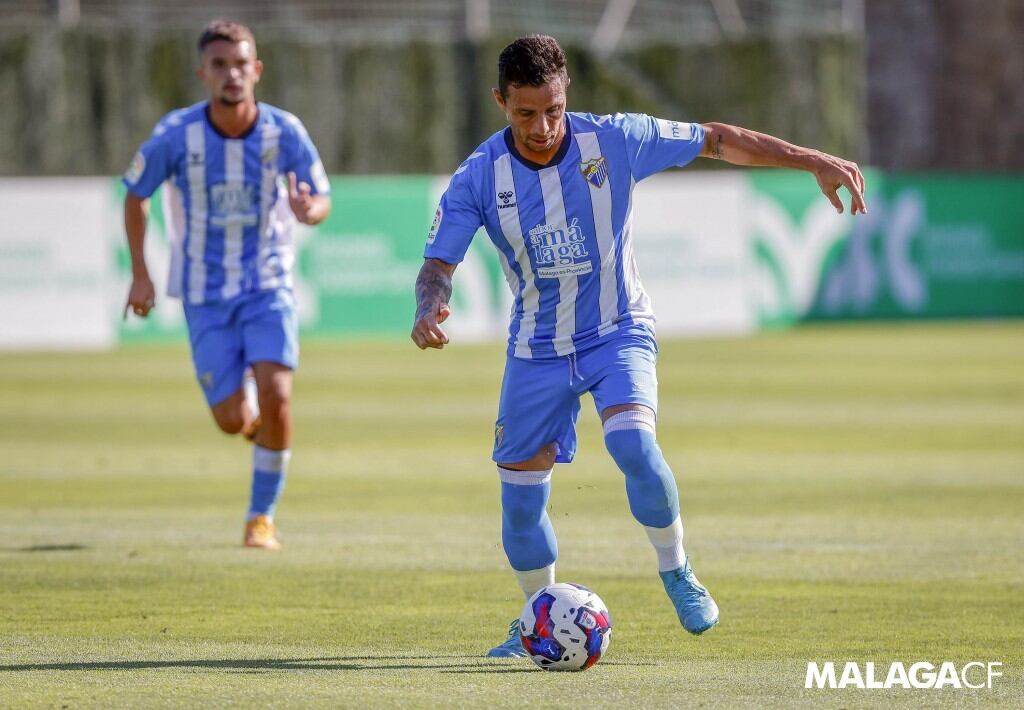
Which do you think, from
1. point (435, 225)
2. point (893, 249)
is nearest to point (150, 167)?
point (435, 225)

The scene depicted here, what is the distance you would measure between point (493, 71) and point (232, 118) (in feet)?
63.4

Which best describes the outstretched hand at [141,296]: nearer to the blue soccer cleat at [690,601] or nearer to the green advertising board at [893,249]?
the blue soccer cleat at [690,601]

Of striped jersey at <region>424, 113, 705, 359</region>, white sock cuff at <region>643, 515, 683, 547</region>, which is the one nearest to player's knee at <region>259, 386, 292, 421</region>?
striped jersey at <region>424, 113, 705, 359</region>

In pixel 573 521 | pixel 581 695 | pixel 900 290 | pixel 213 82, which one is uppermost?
pixel 900 290

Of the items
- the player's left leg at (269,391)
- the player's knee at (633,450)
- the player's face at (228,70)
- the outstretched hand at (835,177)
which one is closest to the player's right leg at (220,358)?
the player's left leg at (269,391)

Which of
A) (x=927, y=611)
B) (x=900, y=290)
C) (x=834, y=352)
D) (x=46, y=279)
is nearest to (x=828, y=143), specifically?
(x=900, y=290)

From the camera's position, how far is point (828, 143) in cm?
2925

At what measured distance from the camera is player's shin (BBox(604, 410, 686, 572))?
6051 millimetres

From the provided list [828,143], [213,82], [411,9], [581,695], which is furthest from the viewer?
[828,143]

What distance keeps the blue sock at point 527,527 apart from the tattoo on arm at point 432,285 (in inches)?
29.7

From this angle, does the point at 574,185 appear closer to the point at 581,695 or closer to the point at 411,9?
the point at 581,695

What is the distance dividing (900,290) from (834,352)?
429 centimetres

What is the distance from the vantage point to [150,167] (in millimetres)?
8797

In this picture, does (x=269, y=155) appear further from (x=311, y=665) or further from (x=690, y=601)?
(x=690, y=601)
